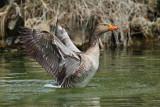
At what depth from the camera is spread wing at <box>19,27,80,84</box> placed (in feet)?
37.4

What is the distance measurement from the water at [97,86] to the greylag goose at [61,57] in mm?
340

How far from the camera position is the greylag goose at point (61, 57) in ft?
37.7

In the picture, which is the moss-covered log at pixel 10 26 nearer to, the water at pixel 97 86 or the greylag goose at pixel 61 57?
the water at pixel 97 86

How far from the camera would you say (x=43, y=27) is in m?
22.7

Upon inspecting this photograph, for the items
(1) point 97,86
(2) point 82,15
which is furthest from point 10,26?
(1) point 97,86

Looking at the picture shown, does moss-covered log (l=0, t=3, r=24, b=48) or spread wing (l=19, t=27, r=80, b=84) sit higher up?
spread wing (l=19, t=27, r=80, b=84)

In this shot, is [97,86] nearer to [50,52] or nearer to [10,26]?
[50,52]

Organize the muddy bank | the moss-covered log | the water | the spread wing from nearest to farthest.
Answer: the water < the spread wing < the muddy bank < the moss-covered log

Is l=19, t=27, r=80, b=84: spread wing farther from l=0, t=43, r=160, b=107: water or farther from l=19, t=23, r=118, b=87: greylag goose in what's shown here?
l=0, t=43, r=160, b=107: water

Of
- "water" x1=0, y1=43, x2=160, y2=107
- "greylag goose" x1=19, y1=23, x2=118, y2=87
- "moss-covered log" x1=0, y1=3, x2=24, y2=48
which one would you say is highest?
"greylag goose" x1=19, y1=23, x2=118, y2=87

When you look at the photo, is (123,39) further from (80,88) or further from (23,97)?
(23,97)

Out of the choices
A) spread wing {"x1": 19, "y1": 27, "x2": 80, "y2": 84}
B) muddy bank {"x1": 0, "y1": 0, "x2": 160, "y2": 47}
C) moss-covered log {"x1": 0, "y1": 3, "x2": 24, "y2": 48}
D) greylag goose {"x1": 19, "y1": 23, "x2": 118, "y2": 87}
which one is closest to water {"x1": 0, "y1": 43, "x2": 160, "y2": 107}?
greylag goose {"x1": 19, "y1": 23, "x2": 118, "y2": 87}

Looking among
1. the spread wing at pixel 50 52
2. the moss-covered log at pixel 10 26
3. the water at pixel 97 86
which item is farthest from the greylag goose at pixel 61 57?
the moss-covered log at pixel 10 26

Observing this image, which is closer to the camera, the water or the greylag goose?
the water
